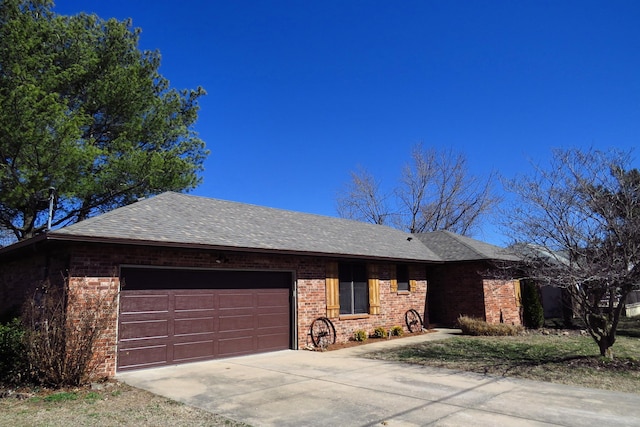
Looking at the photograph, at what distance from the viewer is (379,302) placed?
1541 cm

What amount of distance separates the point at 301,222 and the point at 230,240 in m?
5.63

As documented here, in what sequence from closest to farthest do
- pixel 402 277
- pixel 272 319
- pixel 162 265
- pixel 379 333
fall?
pixel 162 265 < pixel 272 319 < pixel 379 333 < pixel 402 277

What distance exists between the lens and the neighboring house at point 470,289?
1730 cm

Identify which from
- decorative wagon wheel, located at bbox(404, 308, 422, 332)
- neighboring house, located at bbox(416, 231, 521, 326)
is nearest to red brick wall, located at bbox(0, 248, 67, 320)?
decorative wagon wheel, located at bbox(404, 308, 422, 332)

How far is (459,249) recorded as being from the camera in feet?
63.2

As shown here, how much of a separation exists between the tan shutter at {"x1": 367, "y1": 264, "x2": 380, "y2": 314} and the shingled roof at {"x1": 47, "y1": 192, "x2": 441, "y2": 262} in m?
0.57

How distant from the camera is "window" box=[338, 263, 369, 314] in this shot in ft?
47.0

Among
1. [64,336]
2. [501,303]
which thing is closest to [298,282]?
[64,336]

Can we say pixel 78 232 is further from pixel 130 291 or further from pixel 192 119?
pixel 192 119

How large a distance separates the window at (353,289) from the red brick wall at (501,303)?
5432 millimetres

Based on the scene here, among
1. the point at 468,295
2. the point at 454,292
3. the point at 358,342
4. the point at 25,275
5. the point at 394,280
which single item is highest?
the point at 25,275

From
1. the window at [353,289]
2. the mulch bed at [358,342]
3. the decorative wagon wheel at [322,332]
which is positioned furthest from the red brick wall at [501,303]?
the decorative wagon wheel at [322,332]

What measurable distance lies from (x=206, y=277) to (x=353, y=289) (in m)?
5.62

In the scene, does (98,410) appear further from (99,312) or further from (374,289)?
(374,289)
